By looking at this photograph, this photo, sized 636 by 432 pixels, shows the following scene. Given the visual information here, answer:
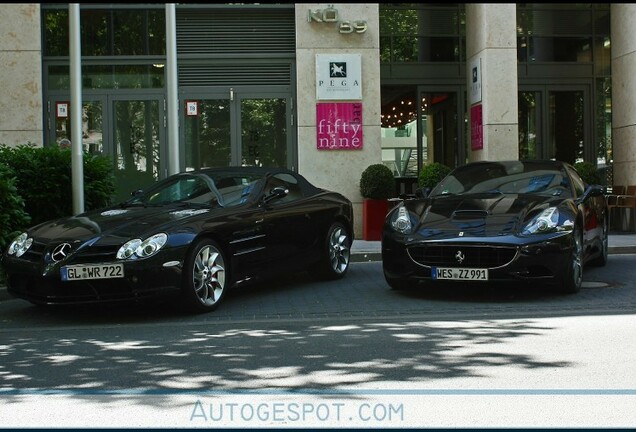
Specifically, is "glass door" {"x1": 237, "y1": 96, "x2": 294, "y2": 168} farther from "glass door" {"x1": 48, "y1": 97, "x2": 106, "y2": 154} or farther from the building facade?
"glass door" {"x1": 48, "y1": 97, "x2": 106, "y2": 154}

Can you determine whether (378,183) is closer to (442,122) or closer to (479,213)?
(442,122)

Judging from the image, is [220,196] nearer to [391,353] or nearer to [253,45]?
[391,353]

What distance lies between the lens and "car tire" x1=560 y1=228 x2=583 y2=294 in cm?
889

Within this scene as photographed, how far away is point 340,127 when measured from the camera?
1650 centimetres

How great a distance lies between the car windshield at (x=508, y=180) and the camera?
9930 millimetres

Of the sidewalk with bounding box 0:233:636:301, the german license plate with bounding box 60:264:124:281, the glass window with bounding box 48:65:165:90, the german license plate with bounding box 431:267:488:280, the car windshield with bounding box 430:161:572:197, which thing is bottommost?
the sidewalk with bounding box 0:233:636:301

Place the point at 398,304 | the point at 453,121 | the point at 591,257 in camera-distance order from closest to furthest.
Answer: the point at 398,304
the point at 591,257
the point at 453,121

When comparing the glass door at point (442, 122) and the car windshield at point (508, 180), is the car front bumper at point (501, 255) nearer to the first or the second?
the car windshield at point (508, 180)

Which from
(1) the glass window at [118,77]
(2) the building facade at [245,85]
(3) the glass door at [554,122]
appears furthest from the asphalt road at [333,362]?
(3) the glass door at [554,122]

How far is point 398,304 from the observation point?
8.88 m

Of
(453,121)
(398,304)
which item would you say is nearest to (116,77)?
(453,121)

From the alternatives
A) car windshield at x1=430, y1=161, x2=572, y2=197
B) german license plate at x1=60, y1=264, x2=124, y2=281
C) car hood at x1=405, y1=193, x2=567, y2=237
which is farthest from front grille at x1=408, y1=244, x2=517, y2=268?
german license plate at x1=60, y1=264, x2=124, y2=281

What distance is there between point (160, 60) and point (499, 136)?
6.45 meters

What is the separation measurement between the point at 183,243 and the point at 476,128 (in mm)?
10210
